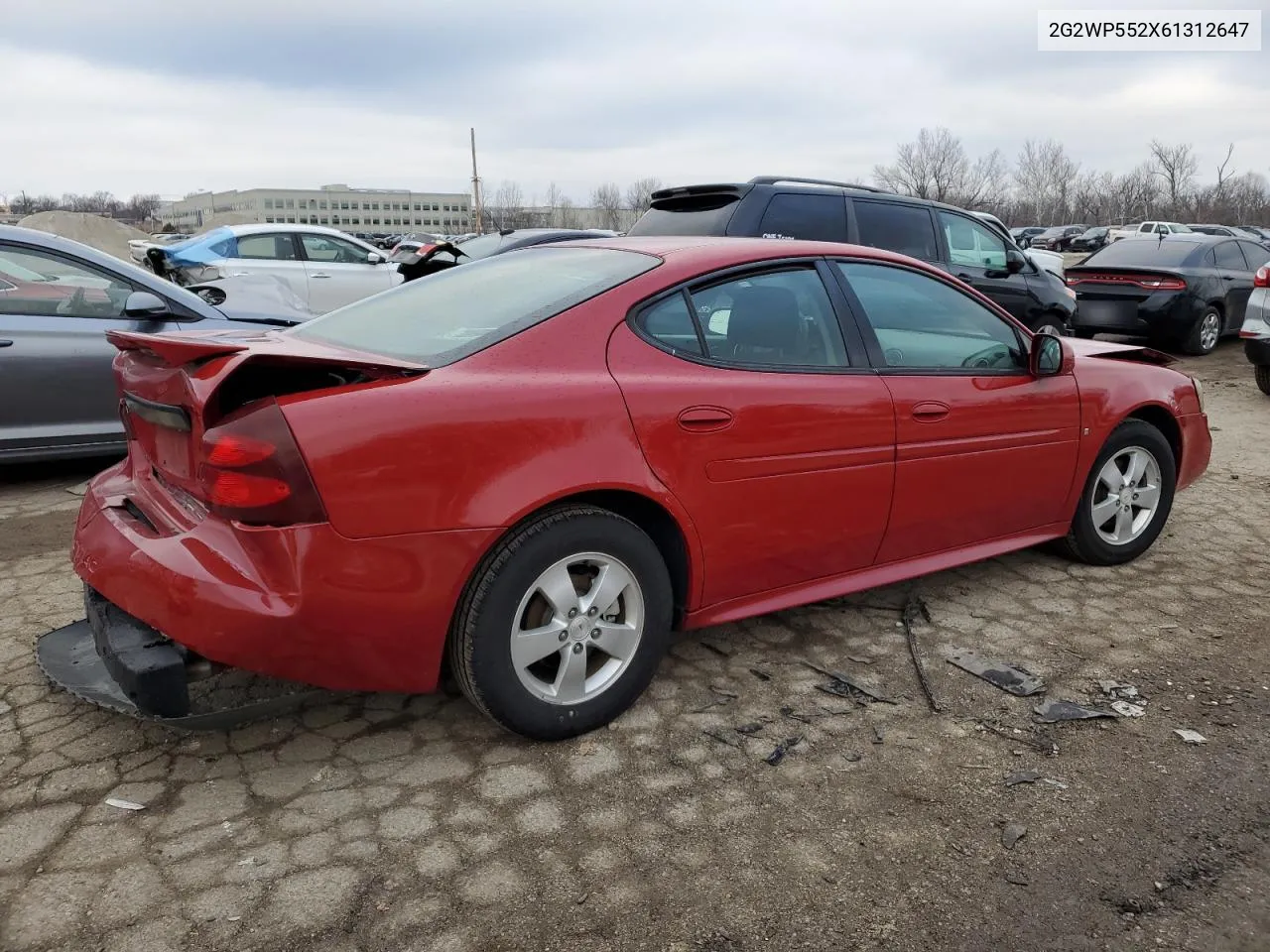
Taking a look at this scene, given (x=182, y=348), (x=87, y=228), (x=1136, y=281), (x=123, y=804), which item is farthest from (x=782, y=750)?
(x=87, y=228)

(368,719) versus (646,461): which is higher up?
(646,461)

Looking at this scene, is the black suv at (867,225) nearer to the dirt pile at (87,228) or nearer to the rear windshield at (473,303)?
the rear windshield at (473,303)

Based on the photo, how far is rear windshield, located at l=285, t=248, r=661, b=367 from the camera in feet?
9.41

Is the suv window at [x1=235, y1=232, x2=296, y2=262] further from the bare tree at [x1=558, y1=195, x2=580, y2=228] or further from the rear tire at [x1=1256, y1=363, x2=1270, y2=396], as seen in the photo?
the bare tree at [x1=558, y1=195, x2=580, y2=228]

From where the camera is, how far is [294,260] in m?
12.2

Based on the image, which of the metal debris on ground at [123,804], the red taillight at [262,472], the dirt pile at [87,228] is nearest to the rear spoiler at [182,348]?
the red taillight at [262,472]

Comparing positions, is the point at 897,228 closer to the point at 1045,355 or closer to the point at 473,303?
the point at 1045,355

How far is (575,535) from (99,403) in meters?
4.01

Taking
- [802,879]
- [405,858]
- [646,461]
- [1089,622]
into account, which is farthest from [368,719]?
[1089,622]

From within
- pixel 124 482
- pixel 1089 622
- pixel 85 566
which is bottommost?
pixel 1089 622

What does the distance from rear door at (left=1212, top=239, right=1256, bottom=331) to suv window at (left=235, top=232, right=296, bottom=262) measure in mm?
11396

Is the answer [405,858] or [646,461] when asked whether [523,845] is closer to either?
[405,858]

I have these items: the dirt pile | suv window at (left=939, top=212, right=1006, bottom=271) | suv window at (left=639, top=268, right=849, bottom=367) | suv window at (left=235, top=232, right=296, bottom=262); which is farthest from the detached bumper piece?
the dirt pile

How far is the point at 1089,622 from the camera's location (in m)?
3.88
